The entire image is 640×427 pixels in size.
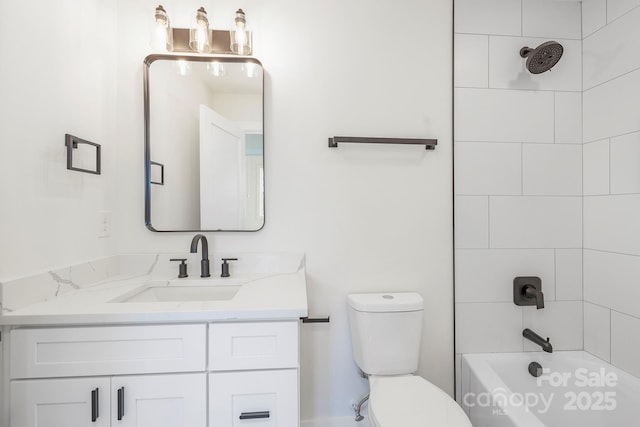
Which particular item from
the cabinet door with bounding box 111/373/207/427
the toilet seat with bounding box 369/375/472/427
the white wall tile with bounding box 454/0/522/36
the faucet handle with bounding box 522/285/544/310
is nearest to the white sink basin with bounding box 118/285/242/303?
the cabinet door with bounding box 111/373/207/427

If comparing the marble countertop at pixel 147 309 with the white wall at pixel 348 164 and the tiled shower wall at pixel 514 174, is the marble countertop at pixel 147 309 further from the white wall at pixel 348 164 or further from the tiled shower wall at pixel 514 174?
the tiled shower wall at pixel 514 174

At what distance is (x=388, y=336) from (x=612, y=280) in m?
1.16

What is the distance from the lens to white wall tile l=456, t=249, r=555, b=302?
1558 millimetres

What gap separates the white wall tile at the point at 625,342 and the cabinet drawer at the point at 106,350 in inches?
73.8

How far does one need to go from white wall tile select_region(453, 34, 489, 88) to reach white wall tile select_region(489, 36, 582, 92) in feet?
0.11

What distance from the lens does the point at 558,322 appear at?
1.58 metres

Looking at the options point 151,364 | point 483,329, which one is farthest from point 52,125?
point 483,329

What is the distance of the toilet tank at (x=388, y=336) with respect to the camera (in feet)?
4.40

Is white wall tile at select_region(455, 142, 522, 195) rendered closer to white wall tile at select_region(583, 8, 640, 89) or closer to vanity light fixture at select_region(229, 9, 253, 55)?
white wall tile at select_region(583, 8, 640, 89)

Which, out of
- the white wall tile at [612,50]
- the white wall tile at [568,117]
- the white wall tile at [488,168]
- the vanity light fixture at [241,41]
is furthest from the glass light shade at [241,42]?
the white wall tile at [612,50]

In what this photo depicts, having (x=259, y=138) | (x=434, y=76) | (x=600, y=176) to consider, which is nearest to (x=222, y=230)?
(x=259, y=138)

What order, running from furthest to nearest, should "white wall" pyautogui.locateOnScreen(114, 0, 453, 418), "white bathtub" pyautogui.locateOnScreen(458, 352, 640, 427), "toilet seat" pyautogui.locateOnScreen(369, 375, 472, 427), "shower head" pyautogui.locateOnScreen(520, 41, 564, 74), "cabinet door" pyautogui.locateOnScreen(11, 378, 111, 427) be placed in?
"white wall" pyautogui.locateOnScreen(114, 0, 453, 418) < "shower head" pyautogui.locateOnScreen(520, 41, 564, 74) < "white bathtub" pyautogui.locateOnScreen(458, 352, 640, 427) < "toilet seat" pyautogui.locateOnScreen(369, 375, 472, 427) < "cabinet door" pyautogui.locateOnScreen(11, 378, 111, 427)

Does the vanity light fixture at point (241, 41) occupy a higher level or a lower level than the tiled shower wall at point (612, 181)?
higher

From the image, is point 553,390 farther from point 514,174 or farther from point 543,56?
point 543,56
